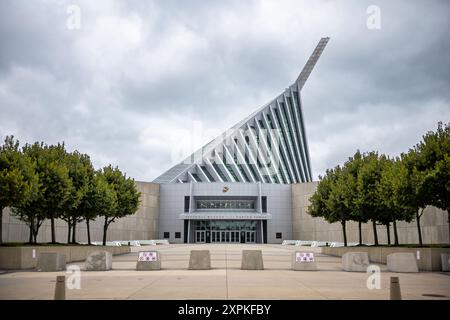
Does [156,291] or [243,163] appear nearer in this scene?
[156,291]

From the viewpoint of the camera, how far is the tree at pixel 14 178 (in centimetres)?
1997

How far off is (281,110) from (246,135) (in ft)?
50.4

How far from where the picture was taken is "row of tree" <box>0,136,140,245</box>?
20.8 metres

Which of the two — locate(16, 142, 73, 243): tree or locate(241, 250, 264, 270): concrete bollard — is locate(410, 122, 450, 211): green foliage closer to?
locate(241, 250, 264, 270): concrete bollard

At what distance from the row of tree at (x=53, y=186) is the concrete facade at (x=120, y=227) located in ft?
22.5

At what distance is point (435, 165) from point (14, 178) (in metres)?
19.4

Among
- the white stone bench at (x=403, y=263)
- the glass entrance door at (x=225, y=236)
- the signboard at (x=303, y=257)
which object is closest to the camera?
the white stone bench at (x=403, y=263)

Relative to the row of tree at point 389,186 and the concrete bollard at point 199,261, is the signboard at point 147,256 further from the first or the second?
the row of tree at point 389,186

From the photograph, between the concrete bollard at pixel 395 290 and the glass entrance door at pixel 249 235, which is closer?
the concrete bollard at pixel 395 290

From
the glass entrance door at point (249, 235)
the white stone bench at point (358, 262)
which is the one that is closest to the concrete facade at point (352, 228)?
the glass entrance door at point (249, 235)

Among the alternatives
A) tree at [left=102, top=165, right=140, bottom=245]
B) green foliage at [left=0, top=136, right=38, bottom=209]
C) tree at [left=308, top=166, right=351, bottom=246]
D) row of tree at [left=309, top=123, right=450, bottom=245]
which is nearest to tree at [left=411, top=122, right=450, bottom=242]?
row of tree at [left=309, top=123, right=450, bottom=245]
